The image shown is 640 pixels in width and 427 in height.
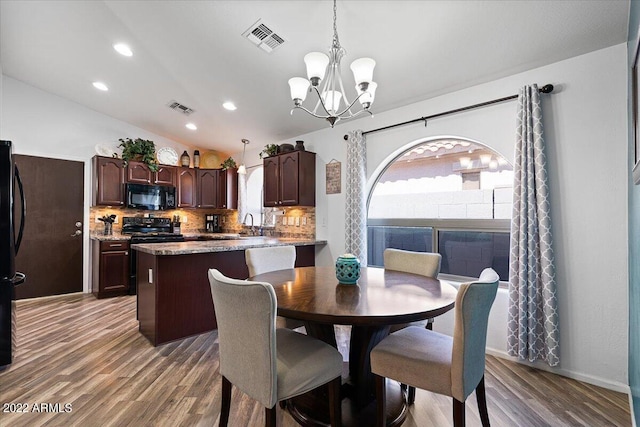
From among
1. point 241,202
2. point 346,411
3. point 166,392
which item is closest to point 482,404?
point 346,411

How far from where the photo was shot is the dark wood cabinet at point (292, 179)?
4141mm

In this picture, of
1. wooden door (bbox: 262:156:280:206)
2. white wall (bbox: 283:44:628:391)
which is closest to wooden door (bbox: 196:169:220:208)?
wooden door (bbox: 262:156:280:206)

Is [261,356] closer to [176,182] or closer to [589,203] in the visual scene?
[589,203]

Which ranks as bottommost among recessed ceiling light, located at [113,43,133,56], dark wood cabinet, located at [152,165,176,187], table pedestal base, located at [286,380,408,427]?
table pedestal base, located at [286,380,408,427]

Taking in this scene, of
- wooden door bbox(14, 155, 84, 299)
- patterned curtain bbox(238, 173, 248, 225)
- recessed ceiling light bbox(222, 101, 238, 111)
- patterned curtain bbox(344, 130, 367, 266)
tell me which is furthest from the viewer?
patterned curtain bbox(238, 173, 248, 225)

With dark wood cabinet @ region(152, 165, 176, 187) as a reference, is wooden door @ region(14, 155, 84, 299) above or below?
below

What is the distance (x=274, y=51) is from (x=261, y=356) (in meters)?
2.67

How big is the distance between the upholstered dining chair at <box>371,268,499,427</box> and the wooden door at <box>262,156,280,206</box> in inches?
124

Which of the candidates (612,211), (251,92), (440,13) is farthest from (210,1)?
(612,211)

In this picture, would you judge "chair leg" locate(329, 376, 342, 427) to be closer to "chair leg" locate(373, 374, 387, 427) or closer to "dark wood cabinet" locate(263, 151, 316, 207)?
"chair leg" locate(373, 374, 387, 427)

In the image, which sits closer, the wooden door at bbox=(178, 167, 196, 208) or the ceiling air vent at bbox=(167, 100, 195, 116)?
the ceiling air vent at bbox=(167, 100, 195, 116)

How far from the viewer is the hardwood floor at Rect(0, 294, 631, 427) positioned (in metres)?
1.78

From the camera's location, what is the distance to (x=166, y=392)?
205cm

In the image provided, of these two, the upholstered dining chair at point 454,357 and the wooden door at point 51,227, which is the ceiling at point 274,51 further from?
the upholstered dining chair at point 454,357
